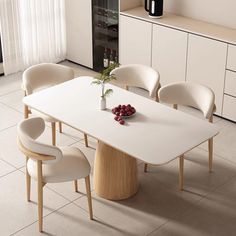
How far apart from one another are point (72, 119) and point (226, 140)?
183cm

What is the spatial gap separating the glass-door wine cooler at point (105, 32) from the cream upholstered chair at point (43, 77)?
62.7 inches

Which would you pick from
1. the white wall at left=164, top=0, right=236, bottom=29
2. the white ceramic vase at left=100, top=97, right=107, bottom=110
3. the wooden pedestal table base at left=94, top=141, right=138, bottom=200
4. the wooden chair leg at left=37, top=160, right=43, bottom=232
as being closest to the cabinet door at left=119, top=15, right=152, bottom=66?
the white wall at left=164, top=0, right=236, bottom=29

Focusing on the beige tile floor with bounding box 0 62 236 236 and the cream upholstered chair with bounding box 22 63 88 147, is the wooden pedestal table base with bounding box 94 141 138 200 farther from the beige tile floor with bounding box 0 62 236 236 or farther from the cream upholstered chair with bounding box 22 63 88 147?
the cream upholstered chair with bounding box 22 63 88 147

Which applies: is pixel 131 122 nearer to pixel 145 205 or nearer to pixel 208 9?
pixel 145 205

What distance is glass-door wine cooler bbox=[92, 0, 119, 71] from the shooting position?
6.51m

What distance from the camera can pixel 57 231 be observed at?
4.13 m

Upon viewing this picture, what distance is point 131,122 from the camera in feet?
13.6

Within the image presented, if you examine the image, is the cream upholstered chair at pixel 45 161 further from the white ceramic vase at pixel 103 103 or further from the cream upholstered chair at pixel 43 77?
the cream upholstered chair at pixel 43 77

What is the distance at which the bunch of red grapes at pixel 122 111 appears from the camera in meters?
4.17

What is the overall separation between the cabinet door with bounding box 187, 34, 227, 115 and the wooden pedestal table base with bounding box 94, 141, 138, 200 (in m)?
1.61

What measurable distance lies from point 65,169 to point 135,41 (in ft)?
8.47

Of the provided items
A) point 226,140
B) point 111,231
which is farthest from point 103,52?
point 111,231

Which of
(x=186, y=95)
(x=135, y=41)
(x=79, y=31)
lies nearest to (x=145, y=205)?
(x=186, y=95)

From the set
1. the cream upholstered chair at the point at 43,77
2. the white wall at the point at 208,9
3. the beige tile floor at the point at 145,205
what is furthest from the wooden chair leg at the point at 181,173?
the white wall at the point at 208,9
